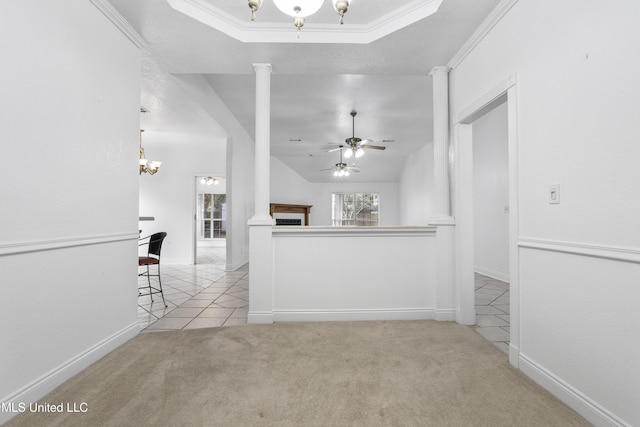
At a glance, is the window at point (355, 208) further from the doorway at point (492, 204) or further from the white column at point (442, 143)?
the white column at point (442, 143)

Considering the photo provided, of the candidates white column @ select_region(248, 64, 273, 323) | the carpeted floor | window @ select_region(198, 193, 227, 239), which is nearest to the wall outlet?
the carpeted floor

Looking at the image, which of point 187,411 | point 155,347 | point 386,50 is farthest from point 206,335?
point 386,50

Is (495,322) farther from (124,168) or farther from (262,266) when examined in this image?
(124,168)

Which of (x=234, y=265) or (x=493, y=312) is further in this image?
(x=234, y=265)

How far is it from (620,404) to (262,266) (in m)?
2.42

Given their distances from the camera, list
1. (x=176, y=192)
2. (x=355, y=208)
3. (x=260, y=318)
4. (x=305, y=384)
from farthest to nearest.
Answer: (x=355, y=208) < (x=176, y=192) < (x=260, y=318) < (x=305, y=384)

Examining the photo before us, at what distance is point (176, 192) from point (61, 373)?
5.10m

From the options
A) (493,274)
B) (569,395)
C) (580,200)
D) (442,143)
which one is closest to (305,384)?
(569,395)

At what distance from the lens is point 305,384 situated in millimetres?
1702

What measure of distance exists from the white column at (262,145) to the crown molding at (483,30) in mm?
1810

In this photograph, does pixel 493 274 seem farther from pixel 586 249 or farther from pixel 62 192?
pixel 62 192

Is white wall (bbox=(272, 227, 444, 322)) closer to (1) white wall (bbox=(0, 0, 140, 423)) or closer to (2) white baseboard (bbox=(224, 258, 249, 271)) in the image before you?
(1) white wall (bbox=(0, 0, 140, 423))

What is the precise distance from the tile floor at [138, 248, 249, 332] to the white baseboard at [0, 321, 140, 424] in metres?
0.38

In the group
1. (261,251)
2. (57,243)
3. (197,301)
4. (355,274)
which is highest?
(57,243)
